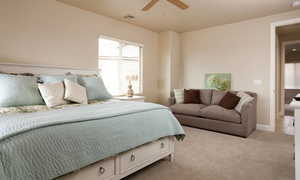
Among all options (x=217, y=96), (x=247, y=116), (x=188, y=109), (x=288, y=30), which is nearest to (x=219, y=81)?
(x=217, y=96)

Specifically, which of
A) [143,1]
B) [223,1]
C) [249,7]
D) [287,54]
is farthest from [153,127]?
Answer: [287,54]

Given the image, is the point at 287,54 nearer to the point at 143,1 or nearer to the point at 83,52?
the point at 143,1

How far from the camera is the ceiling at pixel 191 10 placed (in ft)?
10.9

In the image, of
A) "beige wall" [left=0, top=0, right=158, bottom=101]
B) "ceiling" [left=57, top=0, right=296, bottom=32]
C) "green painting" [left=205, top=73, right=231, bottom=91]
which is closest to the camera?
"beige wall" [left=0, top=0, right=158, bottom=101]

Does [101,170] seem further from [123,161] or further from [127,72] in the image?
[127,72]

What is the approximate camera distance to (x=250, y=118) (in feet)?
11.5

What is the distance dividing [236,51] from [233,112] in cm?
177

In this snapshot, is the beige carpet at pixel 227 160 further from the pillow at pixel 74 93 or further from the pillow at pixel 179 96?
the pillow at pixel 179 96

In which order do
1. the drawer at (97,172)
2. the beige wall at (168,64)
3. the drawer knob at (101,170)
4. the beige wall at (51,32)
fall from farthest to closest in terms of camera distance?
1. the beige wall at (168,64)
2. the beige wall at (51,32)
3. the drawer knob at (101,170)
4. the drawer at (97,172)

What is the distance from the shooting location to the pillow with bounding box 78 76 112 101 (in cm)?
285

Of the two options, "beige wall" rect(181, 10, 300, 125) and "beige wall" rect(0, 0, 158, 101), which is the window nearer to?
"beige wall" rect(0, 0, 158, 101)

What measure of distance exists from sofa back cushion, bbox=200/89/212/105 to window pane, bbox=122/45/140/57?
207 centimetres

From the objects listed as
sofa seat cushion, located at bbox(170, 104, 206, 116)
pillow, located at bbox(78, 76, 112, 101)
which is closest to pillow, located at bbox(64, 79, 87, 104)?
pillow, located at bbox(78, 76, 112, 101)

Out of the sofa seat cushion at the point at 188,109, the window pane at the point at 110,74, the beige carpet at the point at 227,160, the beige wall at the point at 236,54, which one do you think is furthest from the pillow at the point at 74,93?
the beige wall at the point at 236,54
